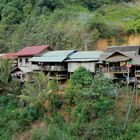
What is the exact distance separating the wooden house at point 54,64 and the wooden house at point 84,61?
0.67 m

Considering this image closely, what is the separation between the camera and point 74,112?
2938 centimetres

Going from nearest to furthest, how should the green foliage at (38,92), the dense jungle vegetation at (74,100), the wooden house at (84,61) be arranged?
the dense jungle vegetation at (74,100), the green foliage at (38,92), the wooden house at (84,61)

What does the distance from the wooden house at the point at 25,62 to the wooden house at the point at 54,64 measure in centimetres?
118

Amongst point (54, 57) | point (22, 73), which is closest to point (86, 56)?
point (54, 57)

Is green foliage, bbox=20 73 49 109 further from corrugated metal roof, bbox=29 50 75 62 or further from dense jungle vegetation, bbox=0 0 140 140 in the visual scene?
corrugated metal roof, bbox=29 50 75 62

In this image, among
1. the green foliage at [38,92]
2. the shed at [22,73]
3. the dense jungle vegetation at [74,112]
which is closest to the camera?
the dense jungle vegetation at [74,112]

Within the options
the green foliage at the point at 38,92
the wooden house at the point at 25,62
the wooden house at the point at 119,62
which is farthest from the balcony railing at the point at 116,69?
the wooden house at the point at 25,62

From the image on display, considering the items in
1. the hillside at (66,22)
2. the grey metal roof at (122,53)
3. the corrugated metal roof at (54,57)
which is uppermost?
the hillside at (66,22)

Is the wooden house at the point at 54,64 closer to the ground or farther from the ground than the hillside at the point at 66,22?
closer to the ground

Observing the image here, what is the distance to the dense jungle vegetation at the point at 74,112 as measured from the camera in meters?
27.6

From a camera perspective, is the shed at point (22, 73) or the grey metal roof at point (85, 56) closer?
the grey metal roof at point (85, 56)

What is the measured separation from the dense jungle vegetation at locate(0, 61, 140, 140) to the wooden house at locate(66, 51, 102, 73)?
112 cm

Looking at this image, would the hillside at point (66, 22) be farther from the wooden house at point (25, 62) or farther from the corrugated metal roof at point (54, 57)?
the corrugated metal roof at point (54, 57)

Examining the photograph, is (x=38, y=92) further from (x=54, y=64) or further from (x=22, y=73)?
(x=22, y=73)
